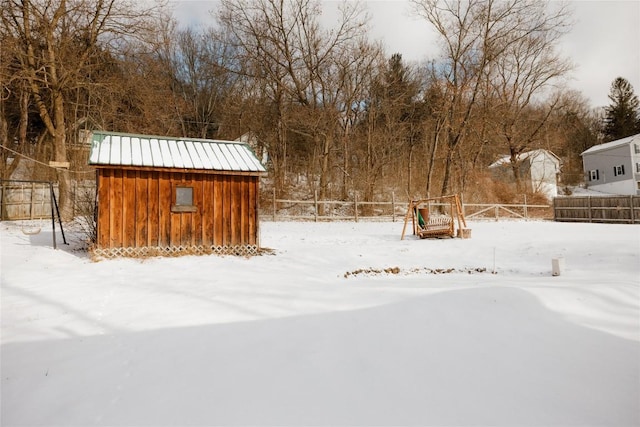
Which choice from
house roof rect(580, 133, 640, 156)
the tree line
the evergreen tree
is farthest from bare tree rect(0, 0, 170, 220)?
the evergreen tree

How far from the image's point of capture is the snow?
2672 mm

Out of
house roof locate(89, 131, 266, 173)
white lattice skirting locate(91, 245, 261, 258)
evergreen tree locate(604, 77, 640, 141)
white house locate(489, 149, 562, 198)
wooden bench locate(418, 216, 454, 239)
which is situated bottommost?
white lattice skirting locate(91, 245, 261, 258)

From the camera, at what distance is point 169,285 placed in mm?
6539

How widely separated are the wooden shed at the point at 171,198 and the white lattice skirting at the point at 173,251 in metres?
0.02

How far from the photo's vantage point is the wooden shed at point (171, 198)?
919 cm

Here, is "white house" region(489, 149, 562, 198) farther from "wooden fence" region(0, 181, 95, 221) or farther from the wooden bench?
"wooden fence" region(0, 181, 95, 221)

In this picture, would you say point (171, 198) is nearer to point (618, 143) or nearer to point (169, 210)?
point (169, 210)

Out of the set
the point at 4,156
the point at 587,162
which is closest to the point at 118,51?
the point at 4,156

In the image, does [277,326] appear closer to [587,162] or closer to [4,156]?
[4,156]

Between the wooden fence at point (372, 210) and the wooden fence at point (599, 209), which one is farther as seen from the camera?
the wooden fence at point (372, 210)

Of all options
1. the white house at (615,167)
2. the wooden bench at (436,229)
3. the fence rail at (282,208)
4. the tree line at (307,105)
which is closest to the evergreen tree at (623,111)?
the white house at (615,167)

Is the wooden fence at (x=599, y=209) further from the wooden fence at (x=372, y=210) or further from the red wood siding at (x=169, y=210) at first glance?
the red wood siding at (x=169, y=210)

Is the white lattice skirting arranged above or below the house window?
below

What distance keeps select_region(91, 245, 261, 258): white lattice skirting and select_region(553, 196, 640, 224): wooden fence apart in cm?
2149
